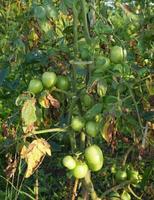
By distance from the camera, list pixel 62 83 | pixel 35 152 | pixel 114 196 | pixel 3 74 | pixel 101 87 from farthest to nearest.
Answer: pixel 3 74 < pixel 114 196 < pixel 62 83 < pixel 35 152 < pixel 101 87

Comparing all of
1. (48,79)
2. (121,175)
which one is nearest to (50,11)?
(48,79)

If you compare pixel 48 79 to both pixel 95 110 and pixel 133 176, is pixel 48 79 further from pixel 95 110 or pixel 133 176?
pixel 133 176

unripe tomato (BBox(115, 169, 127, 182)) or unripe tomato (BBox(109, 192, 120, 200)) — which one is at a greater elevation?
unripe tomato (BBox(115, 169, 127, 182))

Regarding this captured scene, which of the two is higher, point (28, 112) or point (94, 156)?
point (28, 112)

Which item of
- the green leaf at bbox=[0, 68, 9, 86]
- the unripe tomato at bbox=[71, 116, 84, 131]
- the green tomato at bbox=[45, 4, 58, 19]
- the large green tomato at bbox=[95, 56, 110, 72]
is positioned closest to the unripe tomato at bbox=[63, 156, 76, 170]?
the unripe tomato at bbox=[71, 116, 84, 131]

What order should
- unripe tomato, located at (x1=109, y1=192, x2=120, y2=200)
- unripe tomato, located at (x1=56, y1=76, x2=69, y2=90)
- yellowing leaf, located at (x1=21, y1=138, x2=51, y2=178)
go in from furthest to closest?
unripe tomato, located at (x1=109, y1=192, x2=120, y2=200)
unripe tomato, located at (x1=56, y1=76, x2=69, y2=90)
yellowing leaf, located at (x1=21, y1=138, x2=51, y2=178)

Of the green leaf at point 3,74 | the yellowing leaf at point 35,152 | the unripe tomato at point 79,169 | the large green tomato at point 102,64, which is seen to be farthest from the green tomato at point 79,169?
the green leaf at point 3,74

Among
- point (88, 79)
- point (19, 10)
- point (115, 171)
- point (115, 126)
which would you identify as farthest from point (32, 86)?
point (19, 10)

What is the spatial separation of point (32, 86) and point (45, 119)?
0.46 m

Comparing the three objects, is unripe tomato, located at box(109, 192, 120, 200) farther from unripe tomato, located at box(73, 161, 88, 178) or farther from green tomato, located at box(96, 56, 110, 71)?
green tomato, located at box(96, 56, 110, 71)

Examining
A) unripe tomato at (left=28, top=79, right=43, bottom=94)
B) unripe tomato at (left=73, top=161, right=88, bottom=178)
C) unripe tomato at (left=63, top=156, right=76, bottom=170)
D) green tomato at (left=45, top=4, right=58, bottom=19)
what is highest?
green tomato at (left=45, top=4, right=58, bottom=19)

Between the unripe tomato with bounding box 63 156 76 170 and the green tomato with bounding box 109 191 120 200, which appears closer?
the unripe tomato with bounding box 63 156 76 170

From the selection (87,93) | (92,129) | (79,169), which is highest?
(87,93)

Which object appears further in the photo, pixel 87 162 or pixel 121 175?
pixel 121 175
